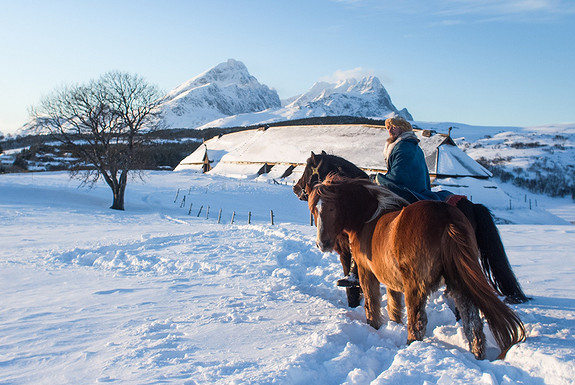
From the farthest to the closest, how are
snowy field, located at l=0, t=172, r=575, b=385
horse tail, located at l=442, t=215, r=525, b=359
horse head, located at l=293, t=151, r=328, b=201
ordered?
horse head, located at l=293, t=151, r=328, b=201 < horse tail, located at l=442, t=215, r=525, b=359 < snowy field, located at l=0, t=172, r=575, b=385

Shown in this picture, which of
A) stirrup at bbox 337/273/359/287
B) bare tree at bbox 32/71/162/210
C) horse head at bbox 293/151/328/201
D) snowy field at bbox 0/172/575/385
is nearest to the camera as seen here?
snowy field at bbox 0/172/575/385

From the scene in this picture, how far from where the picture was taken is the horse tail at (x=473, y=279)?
336 centimetres

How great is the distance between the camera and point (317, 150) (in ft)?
135

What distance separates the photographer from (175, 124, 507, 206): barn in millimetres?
32469

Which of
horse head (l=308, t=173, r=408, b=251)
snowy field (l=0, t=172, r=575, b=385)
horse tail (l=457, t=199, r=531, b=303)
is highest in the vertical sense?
horse head (l=308, t=173, r=408, b=251)

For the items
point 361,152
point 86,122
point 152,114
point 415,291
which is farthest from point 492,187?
point 415,291

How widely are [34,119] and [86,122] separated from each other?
11.8ft

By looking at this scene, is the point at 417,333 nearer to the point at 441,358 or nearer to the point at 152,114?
the point at 441,358

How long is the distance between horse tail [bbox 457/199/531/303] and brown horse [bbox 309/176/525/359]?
0.80 m

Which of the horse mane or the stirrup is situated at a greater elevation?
the horse mane

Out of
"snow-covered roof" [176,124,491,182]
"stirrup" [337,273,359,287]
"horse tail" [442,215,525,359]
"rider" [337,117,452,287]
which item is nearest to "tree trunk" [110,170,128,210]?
"snow-covered roof" [176,124,491,182]

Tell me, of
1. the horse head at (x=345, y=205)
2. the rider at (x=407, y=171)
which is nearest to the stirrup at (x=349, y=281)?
the horse head at (x=345, y=205)

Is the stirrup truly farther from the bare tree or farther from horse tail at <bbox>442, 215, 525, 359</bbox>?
the bare tree

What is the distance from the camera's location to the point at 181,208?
27.2m
